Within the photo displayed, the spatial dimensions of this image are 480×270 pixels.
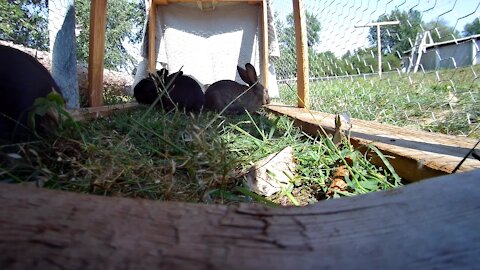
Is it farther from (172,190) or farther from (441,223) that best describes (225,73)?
(441,223)

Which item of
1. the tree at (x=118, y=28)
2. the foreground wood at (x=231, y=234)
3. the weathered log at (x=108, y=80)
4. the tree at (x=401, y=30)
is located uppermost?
the tree at (x=118, y=28)

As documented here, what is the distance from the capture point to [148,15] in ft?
14.2

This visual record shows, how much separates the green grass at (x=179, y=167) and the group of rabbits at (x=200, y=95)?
1.37 meters

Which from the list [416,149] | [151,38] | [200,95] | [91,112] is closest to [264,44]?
[151,38]

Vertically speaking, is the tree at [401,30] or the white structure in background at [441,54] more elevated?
the tree at [401,30]

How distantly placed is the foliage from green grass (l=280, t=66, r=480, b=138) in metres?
2.27

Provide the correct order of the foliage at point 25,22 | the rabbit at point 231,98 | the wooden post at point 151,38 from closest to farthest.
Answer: the foliage at point 25,22
the rabbit at point 231,98
the wooden post at point 151,38

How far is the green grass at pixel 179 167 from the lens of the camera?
→ 77 centimetres

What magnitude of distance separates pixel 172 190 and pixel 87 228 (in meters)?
0.45

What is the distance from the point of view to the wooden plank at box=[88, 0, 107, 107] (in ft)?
7.92

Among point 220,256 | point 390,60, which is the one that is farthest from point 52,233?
point 390,60

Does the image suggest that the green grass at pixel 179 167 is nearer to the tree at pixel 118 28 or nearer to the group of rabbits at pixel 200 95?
the group of rabbits at pixel 200 95

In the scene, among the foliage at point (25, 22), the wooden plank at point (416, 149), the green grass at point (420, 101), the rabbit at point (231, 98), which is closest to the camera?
the wooden plank at point (416, 149)

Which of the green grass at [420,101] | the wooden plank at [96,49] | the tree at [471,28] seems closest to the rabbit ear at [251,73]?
the green grass at [420,101]
